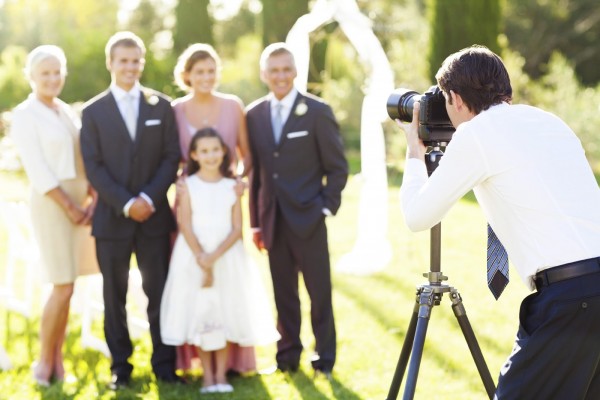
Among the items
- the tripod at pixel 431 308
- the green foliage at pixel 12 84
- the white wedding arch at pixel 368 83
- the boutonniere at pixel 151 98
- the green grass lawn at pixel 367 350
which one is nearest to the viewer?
the tripod at pixel 431 308

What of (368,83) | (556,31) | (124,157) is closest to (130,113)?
(124,157)

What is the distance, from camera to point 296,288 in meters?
5.43

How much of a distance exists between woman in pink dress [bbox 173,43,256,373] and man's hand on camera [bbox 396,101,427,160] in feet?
7.15

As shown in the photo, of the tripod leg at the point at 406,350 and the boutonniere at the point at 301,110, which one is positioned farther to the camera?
the boutonniere at the point at 301,110

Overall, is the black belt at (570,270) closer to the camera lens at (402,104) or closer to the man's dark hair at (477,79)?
the man's dark hair at (477,79)

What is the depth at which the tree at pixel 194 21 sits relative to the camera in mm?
24125

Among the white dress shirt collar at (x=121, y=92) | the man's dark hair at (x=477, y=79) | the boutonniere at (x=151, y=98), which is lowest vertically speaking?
the man's dark hair at (x=477, y=79)

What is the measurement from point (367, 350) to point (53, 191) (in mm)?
2289

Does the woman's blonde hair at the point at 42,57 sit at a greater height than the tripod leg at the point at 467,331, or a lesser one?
greater

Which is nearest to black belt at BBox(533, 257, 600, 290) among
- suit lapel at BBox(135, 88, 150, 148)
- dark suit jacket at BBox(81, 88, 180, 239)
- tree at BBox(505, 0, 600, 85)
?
dark suit jacket at BBox(81, 88, 180, 239)

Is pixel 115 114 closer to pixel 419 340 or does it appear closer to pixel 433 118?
pixel 433 118

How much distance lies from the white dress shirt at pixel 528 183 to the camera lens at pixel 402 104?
574mm

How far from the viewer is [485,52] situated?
2883 mm

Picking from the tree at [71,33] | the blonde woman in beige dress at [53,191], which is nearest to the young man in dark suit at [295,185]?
the blonde woman in beige dress at [53,191]
